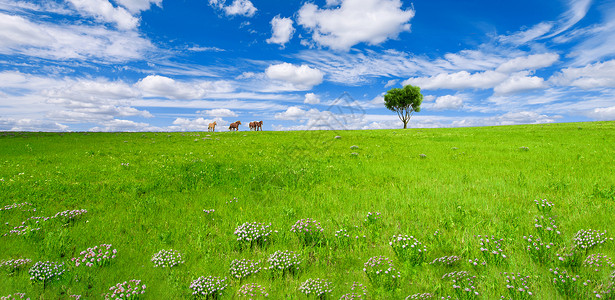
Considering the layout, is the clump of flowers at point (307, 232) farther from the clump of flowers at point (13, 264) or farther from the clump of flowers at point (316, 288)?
the clump of flowers at point (13, 264)

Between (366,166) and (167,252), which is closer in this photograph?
(167,252)

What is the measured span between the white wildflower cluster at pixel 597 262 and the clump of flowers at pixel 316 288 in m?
4.06

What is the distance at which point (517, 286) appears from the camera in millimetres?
3674

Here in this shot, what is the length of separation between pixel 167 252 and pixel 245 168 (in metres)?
7.99

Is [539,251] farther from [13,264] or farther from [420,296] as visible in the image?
[13,264]

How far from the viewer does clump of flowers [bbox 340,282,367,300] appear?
364cm

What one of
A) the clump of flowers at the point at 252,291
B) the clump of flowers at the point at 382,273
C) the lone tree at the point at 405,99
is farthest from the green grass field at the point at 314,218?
the lone tree at the point at 405,99

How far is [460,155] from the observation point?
16.4m

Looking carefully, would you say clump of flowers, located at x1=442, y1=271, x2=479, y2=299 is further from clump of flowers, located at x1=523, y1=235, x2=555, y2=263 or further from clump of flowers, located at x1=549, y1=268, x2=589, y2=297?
clump of flowers, located at x1=523, y1=235, x2=555, y2=263

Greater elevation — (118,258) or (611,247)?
(611,247)

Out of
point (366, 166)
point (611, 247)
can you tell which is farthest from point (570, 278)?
point (366, 166)

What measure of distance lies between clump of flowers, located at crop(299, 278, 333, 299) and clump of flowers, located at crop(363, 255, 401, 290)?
0.70 metres

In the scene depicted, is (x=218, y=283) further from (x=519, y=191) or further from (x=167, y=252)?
(x=519, y=191)

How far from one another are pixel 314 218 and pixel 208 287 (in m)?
3.19
